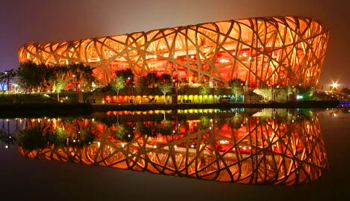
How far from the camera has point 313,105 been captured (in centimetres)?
7062

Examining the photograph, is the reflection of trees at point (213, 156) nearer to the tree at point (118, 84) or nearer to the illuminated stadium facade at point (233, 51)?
the tree at point (118, 84)

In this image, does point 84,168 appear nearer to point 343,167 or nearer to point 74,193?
point 74,193

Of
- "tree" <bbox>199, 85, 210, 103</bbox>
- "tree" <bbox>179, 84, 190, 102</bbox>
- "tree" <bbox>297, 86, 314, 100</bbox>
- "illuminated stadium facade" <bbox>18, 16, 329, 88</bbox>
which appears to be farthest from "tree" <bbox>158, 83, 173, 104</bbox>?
"tree" <bbox>297, 86, 314, 100</bbox>

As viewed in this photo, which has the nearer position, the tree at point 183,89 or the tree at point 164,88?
the tree at point 164,88

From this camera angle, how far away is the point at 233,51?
277ft

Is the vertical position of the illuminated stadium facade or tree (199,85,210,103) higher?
the illuminated stadium facade

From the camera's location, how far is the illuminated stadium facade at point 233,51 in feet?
266

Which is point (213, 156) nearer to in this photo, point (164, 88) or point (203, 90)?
point (164, 88)

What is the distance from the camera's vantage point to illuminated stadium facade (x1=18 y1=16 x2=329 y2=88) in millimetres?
81000

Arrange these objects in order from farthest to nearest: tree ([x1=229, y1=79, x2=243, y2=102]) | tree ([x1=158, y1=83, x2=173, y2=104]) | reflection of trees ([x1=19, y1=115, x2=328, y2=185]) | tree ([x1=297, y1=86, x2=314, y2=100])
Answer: tree ([x1=297, y1=86, x2=314, y2=100])
tree ([x1=229, y1=79, x2=243, y2=102])
tree ([x1=158, y1=83, x2=173, y2=104])
reflection of trees ([x1=19, y1=115, x2=328, y2=185])

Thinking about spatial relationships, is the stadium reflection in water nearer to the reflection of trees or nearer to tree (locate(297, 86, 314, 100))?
the reflection of trees

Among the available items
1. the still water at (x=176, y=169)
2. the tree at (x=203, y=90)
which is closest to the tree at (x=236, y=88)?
the tree at (x=203, y=90)

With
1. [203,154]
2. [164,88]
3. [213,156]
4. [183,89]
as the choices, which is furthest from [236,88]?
[213,156]

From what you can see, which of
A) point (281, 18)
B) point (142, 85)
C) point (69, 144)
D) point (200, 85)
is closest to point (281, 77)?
point (281, 18)
